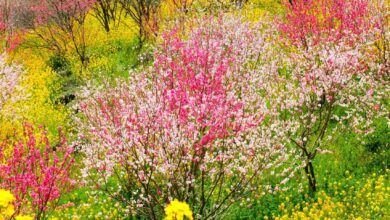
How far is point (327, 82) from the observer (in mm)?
8695

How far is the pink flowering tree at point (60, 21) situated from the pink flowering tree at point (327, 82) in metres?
11.4

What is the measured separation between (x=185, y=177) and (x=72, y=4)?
54.4ft

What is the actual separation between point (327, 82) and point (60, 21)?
16383 millimetres

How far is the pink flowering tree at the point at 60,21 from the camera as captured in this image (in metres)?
21.0

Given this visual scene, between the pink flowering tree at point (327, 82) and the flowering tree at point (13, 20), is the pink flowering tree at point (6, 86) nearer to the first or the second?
the flowering tree at point (13, 20)

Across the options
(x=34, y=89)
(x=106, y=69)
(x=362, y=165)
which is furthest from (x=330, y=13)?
(x=34, y=89)

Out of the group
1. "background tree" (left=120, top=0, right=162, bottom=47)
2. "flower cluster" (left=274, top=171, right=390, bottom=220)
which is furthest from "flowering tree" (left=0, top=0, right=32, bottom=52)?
"flower cluster" (left=274, top=171, right=390, bottom=220)

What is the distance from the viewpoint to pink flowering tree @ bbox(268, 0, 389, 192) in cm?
888

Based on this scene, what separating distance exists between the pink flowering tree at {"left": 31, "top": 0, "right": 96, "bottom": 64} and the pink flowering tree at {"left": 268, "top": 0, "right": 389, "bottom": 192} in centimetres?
1142

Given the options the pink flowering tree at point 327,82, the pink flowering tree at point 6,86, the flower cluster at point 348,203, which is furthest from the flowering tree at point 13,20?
the flower cluster at point 348,203

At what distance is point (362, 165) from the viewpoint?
997 cm

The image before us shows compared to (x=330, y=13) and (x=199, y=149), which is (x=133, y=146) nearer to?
(x=199, y=149)

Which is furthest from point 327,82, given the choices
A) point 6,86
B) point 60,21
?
point 60,21

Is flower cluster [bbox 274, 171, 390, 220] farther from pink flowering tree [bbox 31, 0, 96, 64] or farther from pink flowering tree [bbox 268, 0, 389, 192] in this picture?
pink flowering tree [bbox 31, 0, 96, 64]
